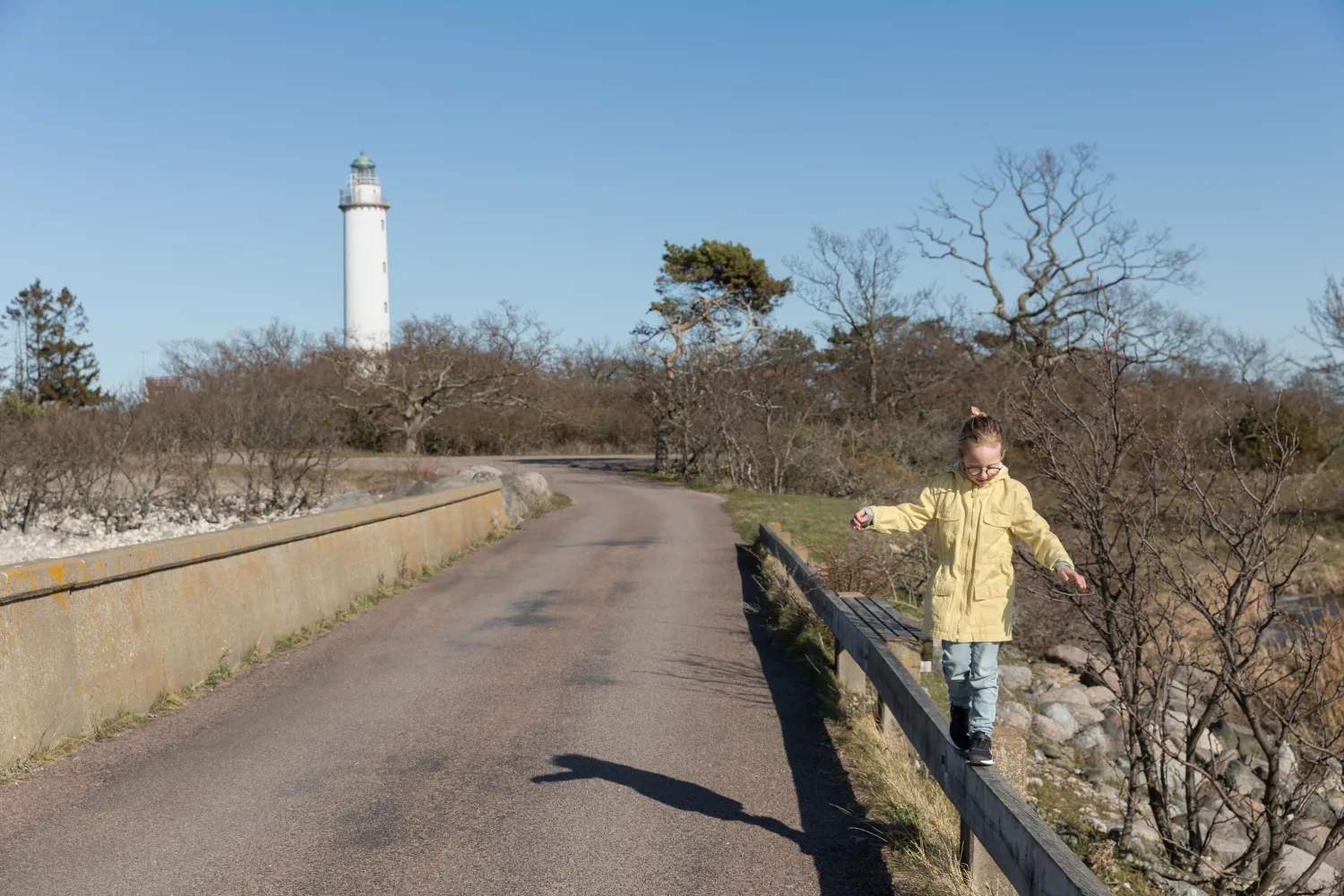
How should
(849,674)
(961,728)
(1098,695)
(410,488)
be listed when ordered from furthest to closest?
1. (410,488)
2. (1098,695)
3. (849,674)
4. (961,728)

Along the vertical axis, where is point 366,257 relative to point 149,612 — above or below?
above

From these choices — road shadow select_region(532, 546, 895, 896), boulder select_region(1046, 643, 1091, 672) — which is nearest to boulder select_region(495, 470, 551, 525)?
boulder select_region(1046, 643, 1091, 672)

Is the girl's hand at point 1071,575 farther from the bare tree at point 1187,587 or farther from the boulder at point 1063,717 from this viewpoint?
the boulder at point 1063,717

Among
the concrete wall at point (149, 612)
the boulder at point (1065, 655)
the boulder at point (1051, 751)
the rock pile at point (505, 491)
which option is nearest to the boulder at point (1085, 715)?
the boulder at point (1051, 751)

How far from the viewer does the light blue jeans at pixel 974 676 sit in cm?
459

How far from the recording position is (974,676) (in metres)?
4.66

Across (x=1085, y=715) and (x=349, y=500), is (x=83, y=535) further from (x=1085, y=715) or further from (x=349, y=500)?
(x=1085, y=715)

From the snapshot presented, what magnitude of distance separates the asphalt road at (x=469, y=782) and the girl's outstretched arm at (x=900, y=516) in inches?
56.5

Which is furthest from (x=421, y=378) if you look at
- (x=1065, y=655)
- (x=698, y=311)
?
(x=1065, y=655)

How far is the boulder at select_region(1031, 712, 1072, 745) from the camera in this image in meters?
10.4

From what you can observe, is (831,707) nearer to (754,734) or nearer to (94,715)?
(754,734)

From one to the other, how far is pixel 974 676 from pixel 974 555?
1.63 ft

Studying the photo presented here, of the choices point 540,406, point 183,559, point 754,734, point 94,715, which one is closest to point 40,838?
point 94,715

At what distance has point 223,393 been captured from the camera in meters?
21.5
